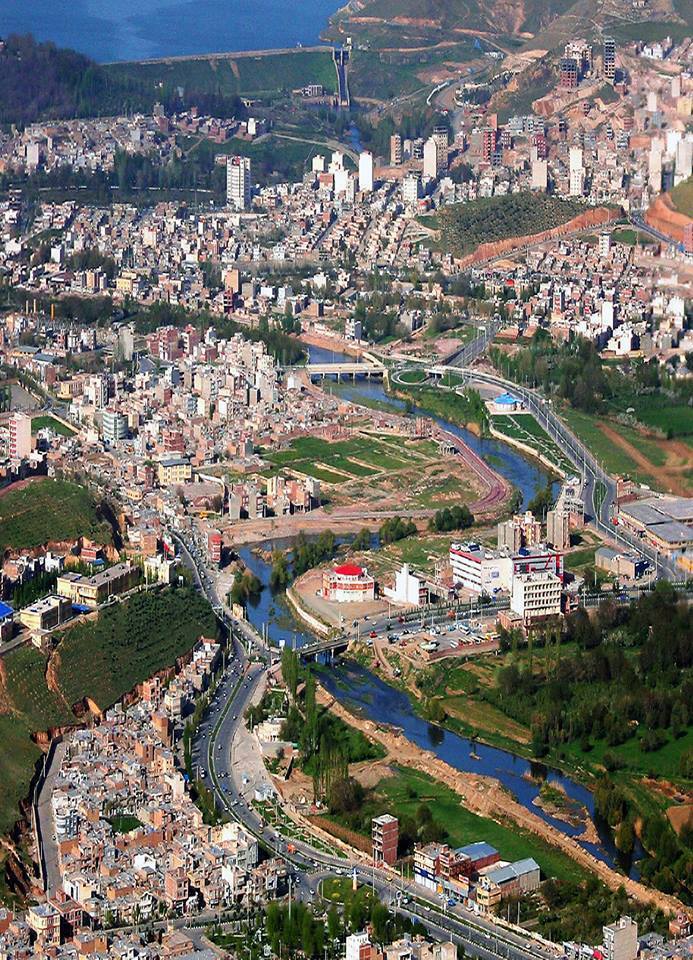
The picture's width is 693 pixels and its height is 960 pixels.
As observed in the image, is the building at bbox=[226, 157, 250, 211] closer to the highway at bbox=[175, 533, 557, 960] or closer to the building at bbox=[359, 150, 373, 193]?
the building at bbox=[359, 150, 373, 193]

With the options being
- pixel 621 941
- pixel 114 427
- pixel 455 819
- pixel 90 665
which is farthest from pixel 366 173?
pixel 621 941

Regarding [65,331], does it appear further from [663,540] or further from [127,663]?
[127,663]

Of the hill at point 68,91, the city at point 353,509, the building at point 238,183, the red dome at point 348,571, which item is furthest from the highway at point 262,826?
the hill at point 68,91

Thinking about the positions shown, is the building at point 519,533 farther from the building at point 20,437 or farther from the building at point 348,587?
the building at point 20,437

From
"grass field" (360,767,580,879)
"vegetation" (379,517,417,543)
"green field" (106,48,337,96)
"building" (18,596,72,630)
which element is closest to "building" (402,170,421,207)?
"green field" (106,48,337,96)

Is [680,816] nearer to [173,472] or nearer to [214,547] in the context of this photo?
[214,547]

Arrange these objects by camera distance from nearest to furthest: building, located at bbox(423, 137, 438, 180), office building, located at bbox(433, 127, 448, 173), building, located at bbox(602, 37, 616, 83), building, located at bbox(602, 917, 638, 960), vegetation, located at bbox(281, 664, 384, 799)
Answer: building, located at bbox(602, 917, 638, 960) → vegetation, located at bbox(281, 664, 384, 799) → building, located at bbox(423, 137, 438, 180) → building, located at bbox(602, 37, 616, 83) → office building, located at bbox(433, 127, 448, 173)
